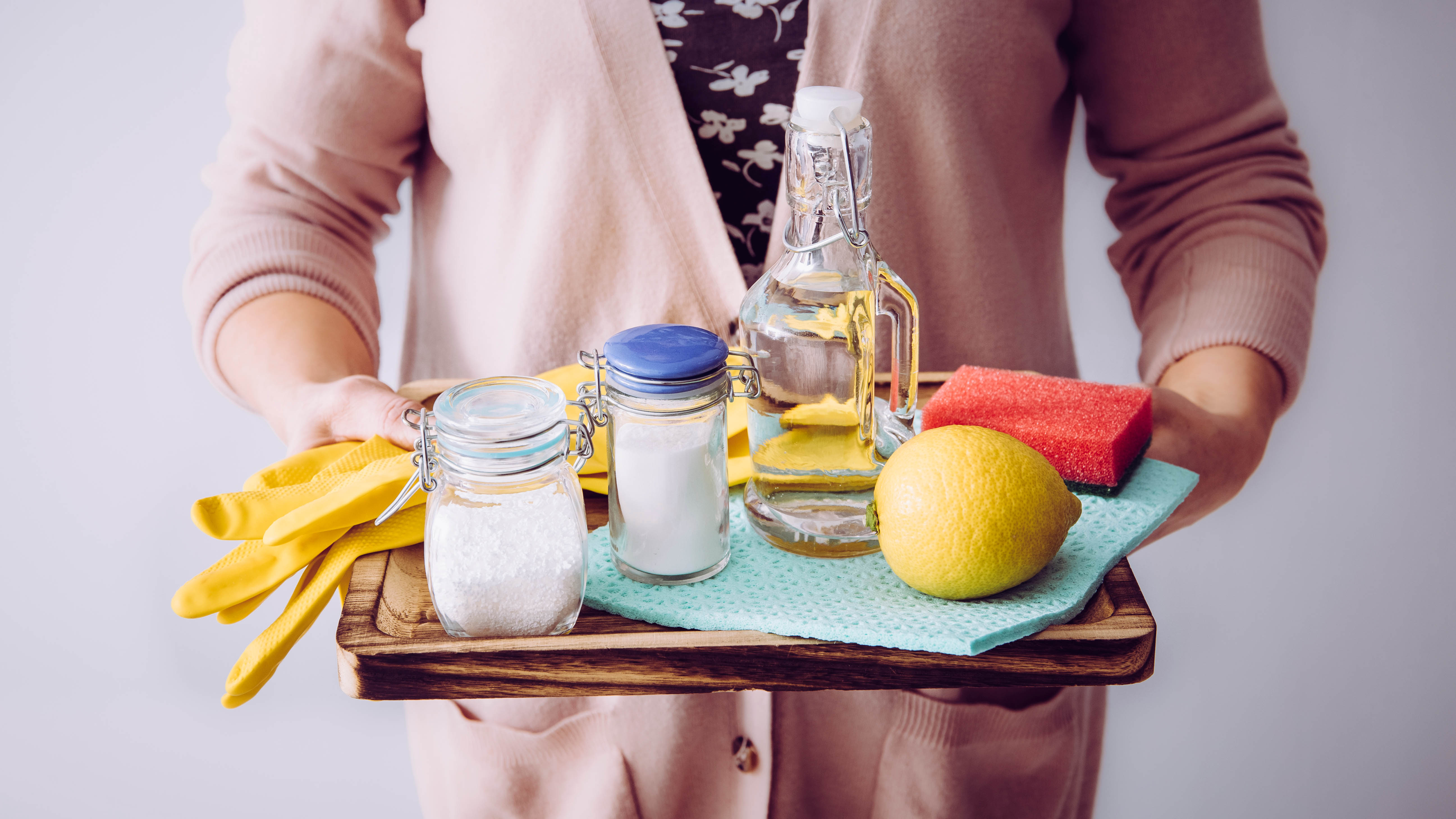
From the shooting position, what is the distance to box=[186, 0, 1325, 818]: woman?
68cm

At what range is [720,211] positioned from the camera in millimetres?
712

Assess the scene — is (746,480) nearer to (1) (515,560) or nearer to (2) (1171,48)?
(1) (515,560)

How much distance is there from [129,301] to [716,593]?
41.6 inches

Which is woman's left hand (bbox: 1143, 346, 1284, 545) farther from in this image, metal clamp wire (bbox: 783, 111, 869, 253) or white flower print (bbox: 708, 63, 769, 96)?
white flower print (bbox: 708, 63, 769, 96)

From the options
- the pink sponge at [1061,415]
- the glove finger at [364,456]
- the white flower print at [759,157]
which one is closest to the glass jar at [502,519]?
the glove finger at [364,456]

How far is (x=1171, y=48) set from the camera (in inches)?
27.9

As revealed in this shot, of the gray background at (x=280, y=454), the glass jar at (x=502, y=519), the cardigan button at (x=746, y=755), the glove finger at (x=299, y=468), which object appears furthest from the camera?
the gray background at (x=280, y=454)

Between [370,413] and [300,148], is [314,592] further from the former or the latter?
[300,148]

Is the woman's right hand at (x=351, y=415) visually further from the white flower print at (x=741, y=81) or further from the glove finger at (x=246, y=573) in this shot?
the white flower print at (x=741, y=81)

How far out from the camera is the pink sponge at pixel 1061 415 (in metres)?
0.50

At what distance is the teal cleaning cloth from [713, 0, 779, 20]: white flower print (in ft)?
1.26

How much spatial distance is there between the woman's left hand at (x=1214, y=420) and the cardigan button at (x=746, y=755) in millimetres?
307

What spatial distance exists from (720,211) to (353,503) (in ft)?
1.18

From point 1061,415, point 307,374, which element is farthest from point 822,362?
point 307,374
